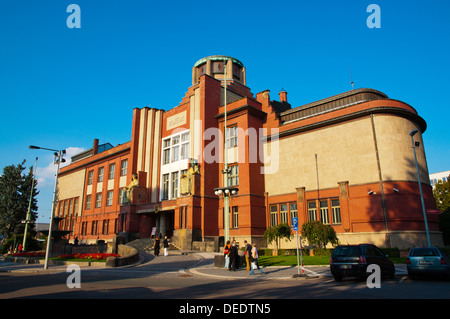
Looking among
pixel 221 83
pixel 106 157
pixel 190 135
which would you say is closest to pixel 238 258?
pixel 190 135

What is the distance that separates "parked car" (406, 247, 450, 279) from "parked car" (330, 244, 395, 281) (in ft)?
2.90

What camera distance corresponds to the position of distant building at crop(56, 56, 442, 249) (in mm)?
26969

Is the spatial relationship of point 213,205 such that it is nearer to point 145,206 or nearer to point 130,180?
point 145,206

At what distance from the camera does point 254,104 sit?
35.9 m

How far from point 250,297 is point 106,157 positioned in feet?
158

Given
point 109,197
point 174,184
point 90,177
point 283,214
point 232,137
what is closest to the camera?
point 283,214

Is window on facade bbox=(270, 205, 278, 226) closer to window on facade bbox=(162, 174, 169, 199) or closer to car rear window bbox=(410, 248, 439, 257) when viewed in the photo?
window on facade bbox=(162, 174, 169, 199)

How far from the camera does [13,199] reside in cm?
5481

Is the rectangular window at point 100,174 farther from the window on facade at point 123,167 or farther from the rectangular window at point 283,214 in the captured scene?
the rectangular window at point 283,214

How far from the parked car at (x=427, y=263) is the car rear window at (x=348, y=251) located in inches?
93.3

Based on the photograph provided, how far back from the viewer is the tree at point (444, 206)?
39.4 metres

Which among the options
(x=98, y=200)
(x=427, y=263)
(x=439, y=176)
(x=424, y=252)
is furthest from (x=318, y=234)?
(x=439, y=176)

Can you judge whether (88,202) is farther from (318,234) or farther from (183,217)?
(318,234)

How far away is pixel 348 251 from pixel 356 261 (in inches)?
25.6
